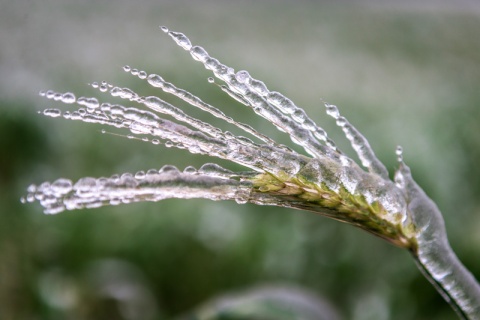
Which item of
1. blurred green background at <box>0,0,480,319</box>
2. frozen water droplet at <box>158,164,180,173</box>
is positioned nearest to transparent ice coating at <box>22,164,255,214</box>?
frozen water droplet at <box>158,164,180,173</box>

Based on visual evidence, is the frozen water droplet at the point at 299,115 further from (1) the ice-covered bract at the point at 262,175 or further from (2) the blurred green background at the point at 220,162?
(2) the blurred green background at the point at 220,162

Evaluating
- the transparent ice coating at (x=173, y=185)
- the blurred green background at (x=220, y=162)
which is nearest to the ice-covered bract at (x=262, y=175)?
the transparent ice coating at (x=173, y=185)

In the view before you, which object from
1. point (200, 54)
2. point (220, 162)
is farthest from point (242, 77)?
point (220, 162)

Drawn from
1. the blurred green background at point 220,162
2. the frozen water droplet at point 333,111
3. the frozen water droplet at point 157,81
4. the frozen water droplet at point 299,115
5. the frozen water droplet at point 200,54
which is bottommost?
the frozen water droplet at point 299,115

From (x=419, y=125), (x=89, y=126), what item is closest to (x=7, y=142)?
(x=89, y=126)

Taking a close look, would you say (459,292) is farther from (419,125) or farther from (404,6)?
(404,6)

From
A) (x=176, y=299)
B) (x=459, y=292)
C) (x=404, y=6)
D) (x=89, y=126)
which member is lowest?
(x=459, y=292)
